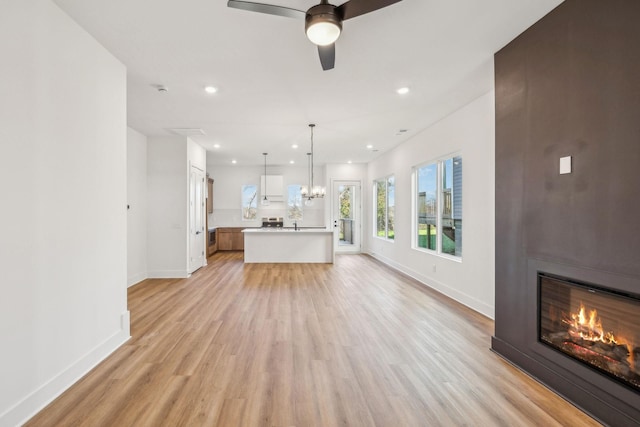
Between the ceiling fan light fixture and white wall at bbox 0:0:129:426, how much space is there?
5.98 feet

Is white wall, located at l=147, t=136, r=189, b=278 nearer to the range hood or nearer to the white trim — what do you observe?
the white trim

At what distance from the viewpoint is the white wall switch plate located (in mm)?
2107

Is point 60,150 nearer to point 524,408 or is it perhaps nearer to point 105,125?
point 105,125

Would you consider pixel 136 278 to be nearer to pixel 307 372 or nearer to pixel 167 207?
pixel 167 207

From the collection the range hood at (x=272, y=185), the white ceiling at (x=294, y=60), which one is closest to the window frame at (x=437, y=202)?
the white ceiling at (x=294, y=60)

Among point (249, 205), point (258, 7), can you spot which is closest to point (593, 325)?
point (258, 7)

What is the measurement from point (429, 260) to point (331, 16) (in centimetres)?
449

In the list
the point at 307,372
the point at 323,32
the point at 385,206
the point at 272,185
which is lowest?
the point at 307,372

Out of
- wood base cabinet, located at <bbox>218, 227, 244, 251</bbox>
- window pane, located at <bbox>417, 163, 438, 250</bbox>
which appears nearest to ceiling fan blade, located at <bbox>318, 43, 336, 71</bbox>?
window pane, located at <bbox>417, 163, 438, 250</bbox>

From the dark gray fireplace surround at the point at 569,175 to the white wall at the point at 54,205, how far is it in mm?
3635

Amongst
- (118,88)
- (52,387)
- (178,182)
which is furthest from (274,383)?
(178,182)

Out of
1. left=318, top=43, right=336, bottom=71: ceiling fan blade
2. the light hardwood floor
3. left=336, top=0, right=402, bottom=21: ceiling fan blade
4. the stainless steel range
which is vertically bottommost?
the light hardwood floor

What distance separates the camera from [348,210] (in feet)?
31.1

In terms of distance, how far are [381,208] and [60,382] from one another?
23.9 feet
